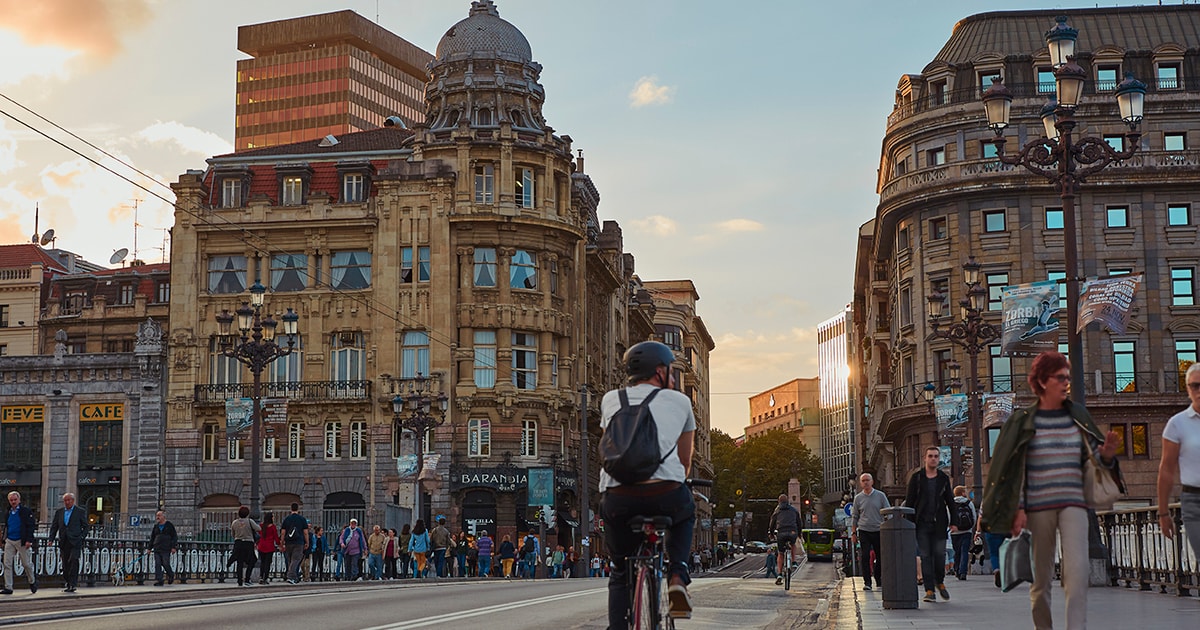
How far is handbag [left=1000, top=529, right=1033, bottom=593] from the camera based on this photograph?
7.96 meters

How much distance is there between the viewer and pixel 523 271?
60.5 metres

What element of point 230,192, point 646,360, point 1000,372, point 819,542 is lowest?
point 819,542

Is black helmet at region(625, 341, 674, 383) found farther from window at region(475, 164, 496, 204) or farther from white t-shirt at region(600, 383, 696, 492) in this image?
window at region(475, 164, 496, 204)

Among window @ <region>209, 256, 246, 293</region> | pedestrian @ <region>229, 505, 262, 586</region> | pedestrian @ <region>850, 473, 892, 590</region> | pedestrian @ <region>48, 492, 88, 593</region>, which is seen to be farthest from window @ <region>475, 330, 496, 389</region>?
pedestrian @ <region>850, 473, 892, 590</region>

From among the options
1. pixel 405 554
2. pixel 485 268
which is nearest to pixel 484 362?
pixel 485 268

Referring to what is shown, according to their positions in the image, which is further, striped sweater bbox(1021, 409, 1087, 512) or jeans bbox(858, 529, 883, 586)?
jeans bbox(858, 529, 883, 586)

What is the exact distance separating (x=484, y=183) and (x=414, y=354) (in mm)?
7377

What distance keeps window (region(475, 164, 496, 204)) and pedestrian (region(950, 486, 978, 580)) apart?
118 ft

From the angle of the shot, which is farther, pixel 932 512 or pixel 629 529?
pixel 932 512

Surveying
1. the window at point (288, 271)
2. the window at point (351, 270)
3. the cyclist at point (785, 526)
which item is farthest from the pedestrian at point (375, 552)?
the window at point (288, 271)

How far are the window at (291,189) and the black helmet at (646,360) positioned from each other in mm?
56664

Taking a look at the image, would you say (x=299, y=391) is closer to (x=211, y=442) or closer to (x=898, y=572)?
(x=211, y=442)

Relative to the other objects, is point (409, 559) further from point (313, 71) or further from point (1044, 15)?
point (313, 71)

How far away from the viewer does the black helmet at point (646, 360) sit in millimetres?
7820
